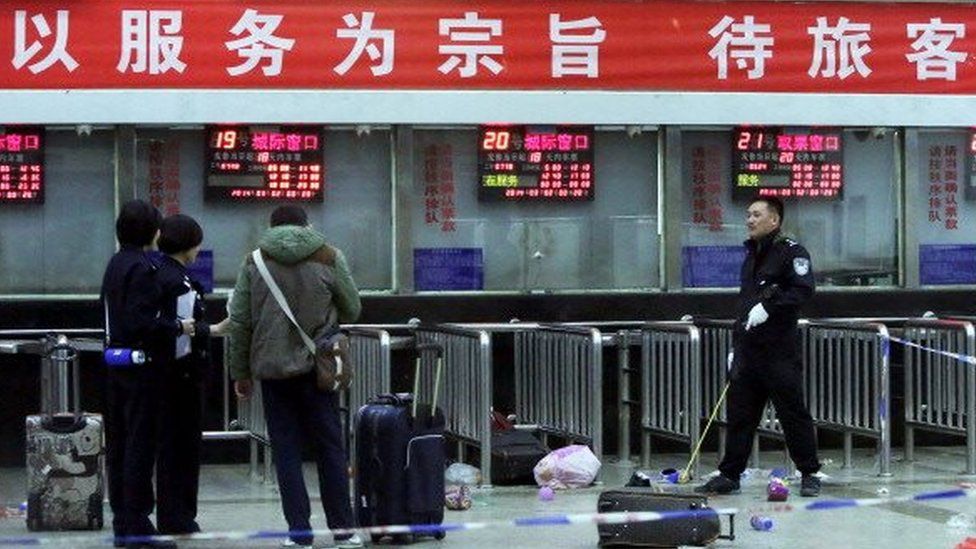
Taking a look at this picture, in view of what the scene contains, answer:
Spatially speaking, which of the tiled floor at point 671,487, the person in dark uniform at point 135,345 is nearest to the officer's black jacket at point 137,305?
the person in dark uniform at point 135,345

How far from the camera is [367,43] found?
1385 centimetres

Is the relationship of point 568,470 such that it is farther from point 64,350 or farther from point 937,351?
point 64,350

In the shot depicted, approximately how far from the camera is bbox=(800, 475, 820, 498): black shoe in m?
12.3

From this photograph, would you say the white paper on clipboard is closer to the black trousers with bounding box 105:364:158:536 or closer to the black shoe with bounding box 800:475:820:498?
the black trousers with bounding box 105:364:158:536

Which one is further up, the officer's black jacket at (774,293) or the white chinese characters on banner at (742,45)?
the white chinese characters on banner at (742,45)

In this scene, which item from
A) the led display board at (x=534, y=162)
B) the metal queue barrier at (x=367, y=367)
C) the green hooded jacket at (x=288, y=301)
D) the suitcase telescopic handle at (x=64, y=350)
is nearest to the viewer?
the green hooded jacket at (x=288, y=301)

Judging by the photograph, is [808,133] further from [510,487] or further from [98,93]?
[98,93]

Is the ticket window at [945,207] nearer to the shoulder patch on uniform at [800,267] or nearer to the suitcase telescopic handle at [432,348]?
the shoulder patch on uniform at [800,267]

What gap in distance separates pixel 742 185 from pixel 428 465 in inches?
202

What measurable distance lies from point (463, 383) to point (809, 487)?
7.69ft

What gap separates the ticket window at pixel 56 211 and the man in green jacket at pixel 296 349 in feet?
13.2

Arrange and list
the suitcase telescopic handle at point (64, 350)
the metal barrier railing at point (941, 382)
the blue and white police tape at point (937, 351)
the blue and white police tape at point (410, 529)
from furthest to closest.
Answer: the metal barrier railing at point (941, 382), the blue and white police tape at point (937, 351), the suitcase telescopic handle at point (64, 350), the blue and white police tape at point (410, 529)

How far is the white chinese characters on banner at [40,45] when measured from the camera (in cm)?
1336

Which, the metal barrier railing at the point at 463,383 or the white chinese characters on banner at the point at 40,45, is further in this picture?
the white chinese characters on banner at the point at 40,45
